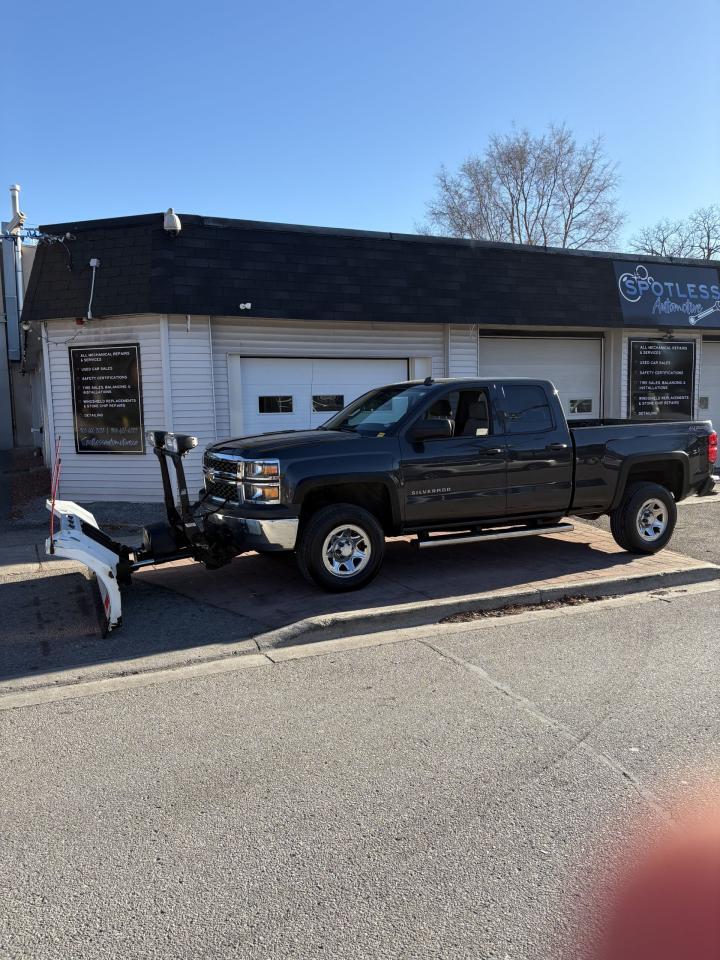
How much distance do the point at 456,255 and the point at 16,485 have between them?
9699 mm

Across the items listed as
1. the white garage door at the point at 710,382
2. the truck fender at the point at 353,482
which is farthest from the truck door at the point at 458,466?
the white garage door at the point at 710,382

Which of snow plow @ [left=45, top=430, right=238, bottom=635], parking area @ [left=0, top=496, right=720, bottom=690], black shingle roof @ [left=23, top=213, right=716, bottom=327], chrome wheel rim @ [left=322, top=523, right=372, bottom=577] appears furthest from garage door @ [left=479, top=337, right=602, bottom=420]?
snow plow @ [left=45, top=430, right=238, bottom=635]

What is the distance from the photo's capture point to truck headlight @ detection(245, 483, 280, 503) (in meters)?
6.68

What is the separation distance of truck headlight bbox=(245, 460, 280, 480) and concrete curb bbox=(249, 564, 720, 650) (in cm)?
135

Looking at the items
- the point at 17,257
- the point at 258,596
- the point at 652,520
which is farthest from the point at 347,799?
the point at 17,257

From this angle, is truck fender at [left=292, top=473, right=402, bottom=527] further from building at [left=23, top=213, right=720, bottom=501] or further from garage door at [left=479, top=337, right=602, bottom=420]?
garage door at [left=479, top=337, right=602, bottom=420]

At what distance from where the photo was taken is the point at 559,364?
1491 cm

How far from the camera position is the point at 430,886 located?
2.88 meters

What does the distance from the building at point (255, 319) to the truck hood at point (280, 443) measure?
13.8 ft

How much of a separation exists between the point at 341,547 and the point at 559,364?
9486mm

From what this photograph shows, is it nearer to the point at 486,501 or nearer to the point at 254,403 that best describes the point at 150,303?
the point at 254,403

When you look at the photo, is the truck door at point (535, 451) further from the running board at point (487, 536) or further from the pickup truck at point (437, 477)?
the running board at point (487, 536)

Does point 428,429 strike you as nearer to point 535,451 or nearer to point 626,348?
point 535,451

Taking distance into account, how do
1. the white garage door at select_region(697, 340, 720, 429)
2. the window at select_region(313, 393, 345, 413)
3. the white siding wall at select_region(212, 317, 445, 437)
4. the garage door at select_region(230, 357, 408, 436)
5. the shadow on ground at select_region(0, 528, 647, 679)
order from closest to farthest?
the shadow on ground at select_region(0, 528, 647, 679) → the white siding wall at select_region(212, 317, 445, 437) → the garage door at select_region(230, 357, 408, 436) → the window at select_region(313, 393, 345, 413) → the white garage door at select_region(697, 340, 720, 429)
